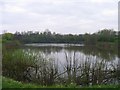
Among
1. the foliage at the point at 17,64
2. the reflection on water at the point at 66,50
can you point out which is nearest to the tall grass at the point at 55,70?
the foliage at the point at 17,64

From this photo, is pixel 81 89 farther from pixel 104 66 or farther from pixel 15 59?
pixel 15 59

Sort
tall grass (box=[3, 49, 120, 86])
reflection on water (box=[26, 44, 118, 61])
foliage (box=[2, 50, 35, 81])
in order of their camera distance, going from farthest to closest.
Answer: reflection on water (box=[26, 44, 118, 61]) → foliage (box=[2, 50, 35, 81]) → tall grass (box=[3, 49, 120, 86])

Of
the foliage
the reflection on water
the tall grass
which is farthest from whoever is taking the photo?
the reflection on water

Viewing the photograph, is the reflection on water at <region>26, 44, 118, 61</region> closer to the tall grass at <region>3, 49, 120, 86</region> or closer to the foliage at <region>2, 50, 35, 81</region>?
the foliage at <region>2, 50, 35, 81</region>

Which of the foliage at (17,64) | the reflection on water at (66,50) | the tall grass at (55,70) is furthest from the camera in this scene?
the reflection on water at (66,50)

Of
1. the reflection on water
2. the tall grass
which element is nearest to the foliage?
the tall grass

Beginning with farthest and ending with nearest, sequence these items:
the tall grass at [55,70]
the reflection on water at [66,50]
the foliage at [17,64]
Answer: the reflection on water at [66,50] < the foliage at [17,64] < the tall grass at [55,70]

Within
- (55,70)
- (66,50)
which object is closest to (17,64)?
(55,70)

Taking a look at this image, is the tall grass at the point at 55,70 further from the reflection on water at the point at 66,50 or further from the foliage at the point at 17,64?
the reflection on water at the point at 66,50

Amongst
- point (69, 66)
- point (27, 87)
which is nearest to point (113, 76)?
point (69, 66)

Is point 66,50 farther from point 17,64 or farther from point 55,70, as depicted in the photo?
point 55,70

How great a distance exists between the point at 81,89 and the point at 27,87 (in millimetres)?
1725

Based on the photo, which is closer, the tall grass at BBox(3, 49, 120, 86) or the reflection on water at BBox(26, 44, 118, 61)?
the tall grass at BBox(3, 49, 120, 86)

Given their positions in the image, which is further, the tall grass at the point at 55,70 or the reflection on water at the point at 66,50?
the reflection on water at the point at 66,50
